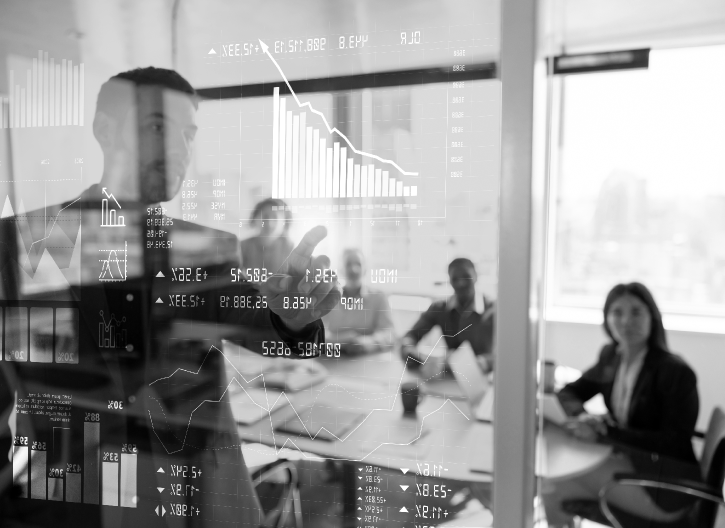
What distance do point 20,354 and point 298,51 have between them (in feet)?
2.40

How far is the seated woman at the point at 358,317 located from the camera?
31.5 inches

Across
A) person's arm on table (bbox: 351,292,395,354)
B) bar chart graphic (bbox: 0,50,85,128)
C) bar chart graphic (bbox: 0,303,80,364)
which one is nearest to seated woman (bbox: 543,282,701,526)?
person's arm on table (bbox: 351,292,395,354)

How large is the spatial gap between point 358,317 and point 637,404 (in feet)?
1.38

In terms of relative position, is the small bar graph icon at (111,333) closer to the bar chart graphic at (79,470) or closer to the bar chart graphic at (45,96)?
the bar chart graphic at (79,470)

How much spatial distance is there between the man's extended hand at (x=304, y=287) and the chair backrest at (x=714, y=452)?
1.82ft

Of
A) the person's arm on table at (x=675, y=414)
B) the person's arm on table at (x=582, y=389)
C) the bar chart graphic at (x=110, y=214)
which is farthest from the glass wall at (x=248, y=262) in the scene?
the person's arm on table at (x=675, y=414)

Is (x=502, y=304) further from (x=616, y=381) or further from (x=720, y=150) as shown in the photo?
(x=720, y=150)

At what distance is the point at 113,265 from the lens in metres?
0.90

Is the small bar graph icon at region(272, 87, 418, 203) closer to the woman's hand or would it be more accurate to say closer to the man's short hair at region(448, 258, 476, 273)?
the man's short hair at region(448, 258, 476, 273)

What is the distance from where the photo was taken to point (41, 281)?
3.09ft

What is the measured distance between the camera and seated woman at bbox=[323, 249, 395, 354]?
799mm

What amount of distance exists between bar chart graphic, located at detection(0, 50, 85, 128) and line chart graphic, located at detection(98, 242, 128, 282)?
237mm

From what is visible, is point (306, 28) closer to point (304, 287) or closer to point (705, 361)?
point (304, 287)

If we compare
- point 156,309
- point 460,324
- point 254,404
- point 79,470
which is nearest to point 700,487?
point 460,324
